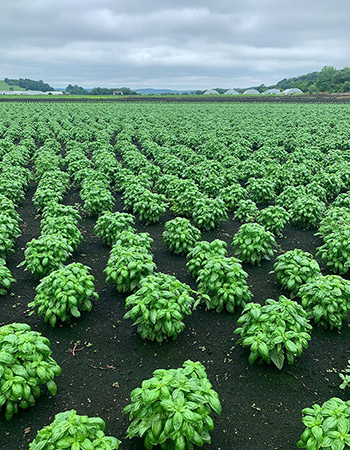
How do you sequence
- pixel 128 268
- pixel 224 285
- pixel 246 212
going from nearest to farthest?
pixel 224 285, pixel 128 268, pixel 246 212

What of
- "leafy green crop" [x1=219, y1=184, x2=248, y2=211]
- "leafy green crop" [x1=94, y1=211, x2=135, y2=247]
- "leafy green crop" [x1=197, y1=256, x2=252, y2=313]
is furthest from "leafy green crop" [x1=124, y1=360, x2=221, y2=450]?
"leafy green crop" [x1=219, y1=184, x2=248, y2=211]

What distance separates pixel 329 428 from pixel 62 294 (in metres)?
4.73

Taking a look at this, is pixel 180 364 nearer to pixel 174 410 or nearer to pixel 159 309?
pixel 159 309

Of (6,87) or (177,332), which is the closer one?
(177,332)

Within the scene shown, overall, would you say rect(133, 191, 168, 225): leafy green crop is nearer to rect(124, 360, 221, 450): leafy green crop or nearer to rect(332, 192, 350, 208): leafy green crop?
rect(332, 192, 350, 208): leafy green crop

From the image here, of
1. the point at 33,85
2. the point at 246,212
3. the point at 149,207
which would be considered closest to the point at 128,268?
the point at 149,207

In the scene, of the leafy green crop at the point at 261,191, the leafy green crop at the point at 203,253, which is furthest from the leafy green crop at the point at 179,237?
the leafy green crop at the point at 261,191

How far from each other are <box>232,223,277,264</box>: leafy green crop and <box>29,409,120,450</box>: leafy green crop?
5.91 meters

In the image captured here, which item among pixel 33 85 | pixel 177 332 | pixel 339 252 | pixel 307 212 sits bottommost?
pixel 177 332

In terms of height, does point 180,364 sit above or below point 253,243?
below

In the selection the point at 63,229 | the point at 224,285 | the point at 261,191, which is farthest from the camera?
the point at 261,191

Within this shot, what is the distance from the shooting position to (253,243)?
848cm

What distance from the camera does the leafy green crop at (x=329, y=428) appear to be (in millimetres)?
3422

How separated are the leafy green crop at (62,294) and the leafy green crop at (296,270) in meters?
4.39
